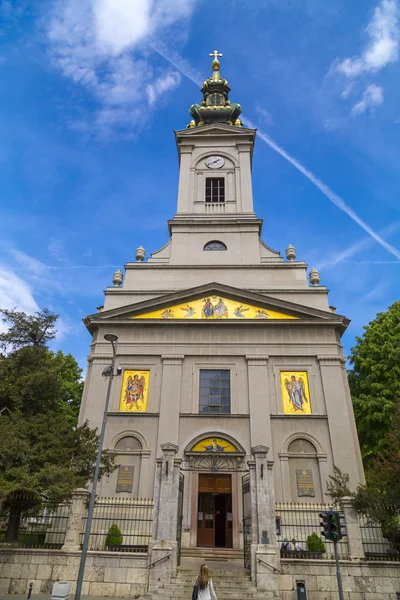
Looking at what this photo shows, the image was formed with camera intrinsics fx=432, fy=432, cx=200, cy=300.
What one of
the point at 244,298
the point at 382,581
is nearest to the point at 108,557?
the point at 382,581

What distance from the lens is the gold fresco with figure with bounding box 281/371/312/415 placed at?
22.0m

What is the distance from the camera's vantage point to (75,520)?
1417cm

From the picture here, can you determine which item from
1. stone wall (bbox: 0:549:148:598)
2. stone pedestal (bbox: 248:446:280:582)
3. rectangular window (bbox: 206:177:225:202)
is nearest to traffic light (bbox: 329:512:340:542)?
stone pedestal (bbox: 248:446:280:582)

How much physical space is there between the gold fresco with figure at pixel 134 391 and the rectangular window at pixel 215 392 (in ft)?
9.69

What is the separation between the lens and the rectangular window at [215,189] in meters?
31.0

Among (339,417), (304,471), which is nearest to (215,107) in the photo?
(339,417)

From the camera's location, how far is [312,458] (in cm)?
2073

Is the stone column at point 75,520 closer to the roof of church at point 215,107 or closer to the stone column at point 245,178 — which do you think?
the stone column at point 245,178

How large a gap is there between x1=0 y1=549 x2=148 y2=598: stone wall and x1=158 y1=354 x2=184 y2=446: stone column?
7772 millimetres

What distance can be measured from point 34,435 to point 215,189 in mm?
21576

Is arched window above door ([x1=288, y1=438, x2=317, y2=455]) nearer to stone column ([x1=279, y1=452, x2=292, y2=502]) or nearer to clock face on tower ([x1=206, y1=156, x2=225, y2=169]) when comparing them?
stone column ([x1=279, y1=452, x2=292, y2=502])

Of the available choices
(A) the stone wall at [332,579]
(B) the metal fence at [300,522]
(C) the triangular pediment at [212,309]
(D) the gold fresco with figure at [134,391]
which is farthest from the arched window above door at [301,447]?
(A) the stone wall at [332,579]

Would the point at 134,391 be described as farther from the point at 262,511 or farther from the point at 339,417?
the point at 262,511

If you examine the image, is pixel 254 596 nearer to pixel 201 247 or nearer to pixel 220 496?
pixel 220 496
